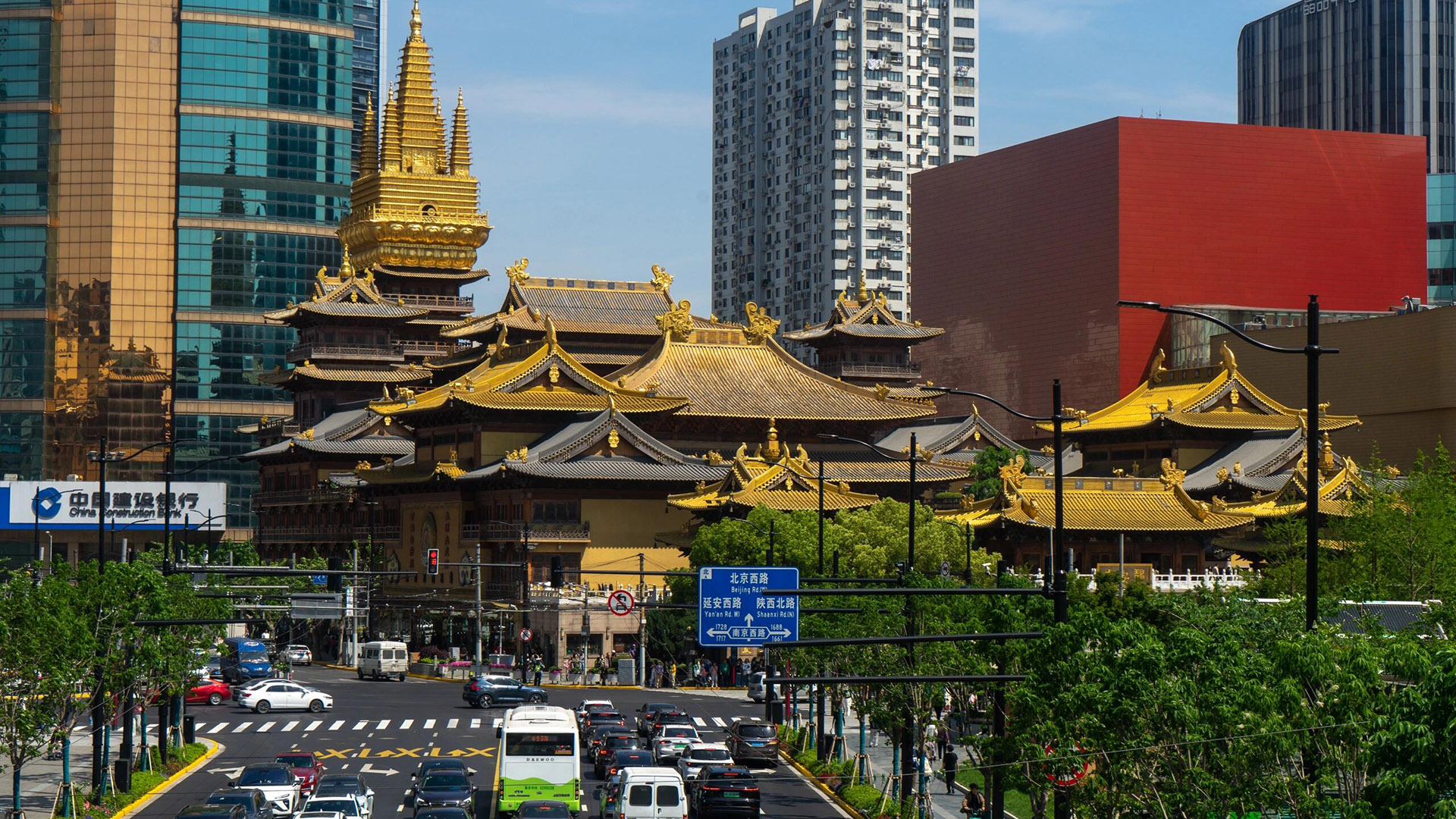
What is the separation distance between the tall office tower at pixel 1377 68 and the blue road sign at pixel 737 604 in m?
150

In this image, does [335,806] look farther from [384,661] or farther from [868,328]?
[868,328]

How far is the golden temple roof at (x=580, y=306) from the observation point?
125m

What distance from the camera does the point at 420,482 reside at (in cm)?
10812

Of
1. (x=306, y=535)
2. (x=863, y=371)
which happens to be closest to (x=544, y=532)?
(x=306, y=535)

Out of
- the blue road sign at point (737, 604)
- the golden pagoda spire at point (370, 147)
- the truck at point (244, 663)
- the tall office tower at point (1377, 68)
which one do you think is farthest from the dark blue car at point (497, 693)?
the tall office tower at point (1377, 68)

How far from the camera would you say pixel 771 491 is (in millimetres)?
97812

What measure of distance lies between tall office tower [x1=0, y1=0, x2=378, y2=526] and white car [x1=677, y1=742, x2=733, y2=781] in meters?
112

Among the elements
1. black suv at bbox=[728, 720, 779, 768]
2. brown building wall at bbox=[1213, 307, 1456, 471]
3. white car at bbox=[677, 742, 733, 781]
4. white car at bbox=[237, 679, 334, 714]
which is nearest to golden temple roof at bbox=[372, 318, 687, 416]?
white car at bbox=[237, 679, 334, 714]

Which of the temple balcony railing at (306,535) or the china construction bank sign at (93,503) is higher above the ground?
the china construction bank sign at (93,503)

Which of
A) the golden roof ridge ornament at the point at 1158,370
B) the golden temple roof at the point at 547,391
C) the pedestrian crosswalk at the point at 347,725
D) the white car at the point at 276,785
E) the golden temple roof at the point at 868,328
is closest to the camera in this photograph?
the white car at the point at 276,785

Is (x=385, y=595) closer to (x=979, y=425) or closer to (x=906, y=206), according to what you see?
(x=979, y=425)

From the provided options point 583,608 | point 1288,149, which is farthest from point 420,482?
point 1288,149

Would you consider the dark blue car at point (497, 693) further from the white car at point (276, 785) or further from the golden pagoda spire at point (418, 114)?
the golden pagoda spire at point (418, 114)

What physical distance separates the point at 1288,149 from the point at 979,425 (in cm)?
3885
